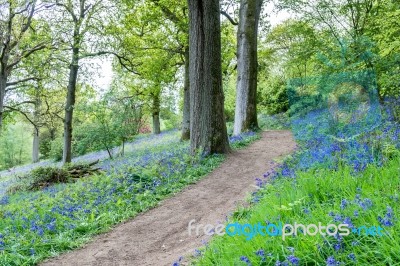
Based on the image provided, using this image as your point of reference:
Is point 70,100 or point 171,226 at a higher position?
point 70,100

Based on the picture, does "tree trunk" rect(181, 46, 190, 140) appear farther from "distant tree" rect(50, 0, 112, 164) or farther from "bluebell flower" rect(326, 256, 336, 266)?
"bluebell flower" rect(326, 256, 336, 266)

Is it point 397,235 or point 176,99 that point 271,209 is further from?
point 176,99

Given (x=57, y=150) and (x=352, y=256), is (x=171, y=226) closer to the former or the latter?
(x=352, y=256)

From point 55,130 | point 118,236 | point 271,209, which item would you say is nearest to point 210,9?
point 118,236

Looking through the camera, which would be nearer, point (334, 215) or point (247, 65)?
point (334, 215)

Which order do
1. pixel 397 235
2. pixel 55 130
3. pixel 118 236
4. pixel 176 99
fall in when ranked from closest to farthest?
1. pixel 397 235
2. pixel 118 236
3. pixel 176 99
4. pixel 55 130

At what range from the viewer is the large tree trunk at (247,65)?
14234 mm

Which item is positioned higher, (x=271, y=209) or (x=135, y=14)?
(x=135, y=14)

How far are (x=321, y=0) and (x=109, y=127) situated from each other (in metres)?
11.3

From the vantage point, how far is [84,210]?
19.6 feet

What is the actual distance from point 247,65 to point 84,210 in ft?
33.5

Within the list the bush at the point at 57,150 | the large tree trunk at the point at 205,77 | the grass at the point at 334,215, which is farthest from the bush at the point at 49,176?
the bush at the point at 57,150

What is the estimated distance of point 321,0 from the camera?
48.5 feet

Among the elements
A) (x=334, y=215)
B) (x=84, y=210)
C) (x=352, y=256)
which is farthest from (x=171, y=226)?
Result: (x=352, y=256)
